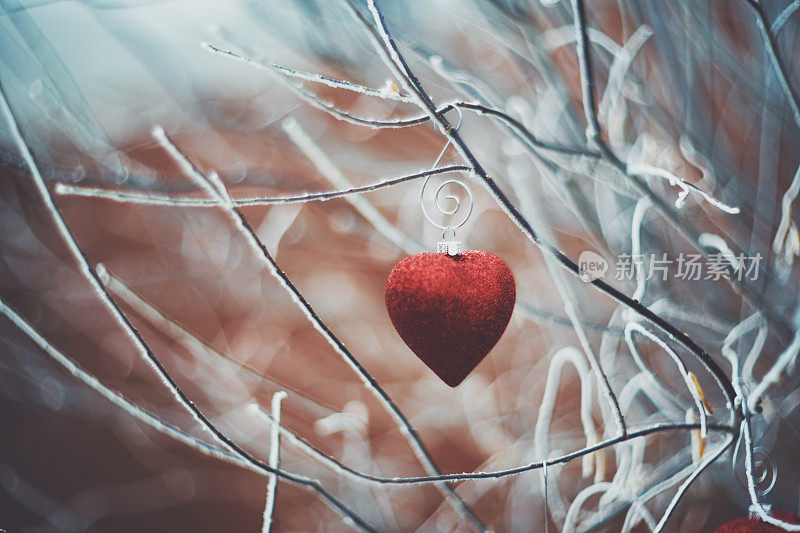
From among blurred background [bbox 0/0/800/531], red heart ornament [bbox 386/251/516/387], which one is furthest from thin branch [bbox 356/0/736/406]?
blurred background [bbox 0/0/800/531]

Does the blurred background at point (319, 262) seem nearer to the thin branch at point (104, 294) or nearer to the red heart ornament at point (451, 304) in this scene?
the red heart ornament at point (451, 304)

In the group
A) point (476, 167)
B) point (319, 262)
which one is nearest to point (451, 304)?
point (476, 167)

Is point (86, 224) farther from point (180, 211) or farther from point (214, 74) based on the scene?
point (214, 74)

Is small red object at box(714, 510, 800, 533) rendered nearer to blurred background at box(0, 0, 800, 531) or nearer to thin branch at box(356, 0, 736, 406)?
thin branch at box(356, 0, 736, 406)

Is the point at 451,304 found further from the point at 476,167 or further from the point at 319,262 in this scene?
the point at 319,262

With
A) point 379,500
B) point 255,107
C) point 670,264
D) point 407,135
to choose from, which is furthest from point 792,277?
point 255,107
